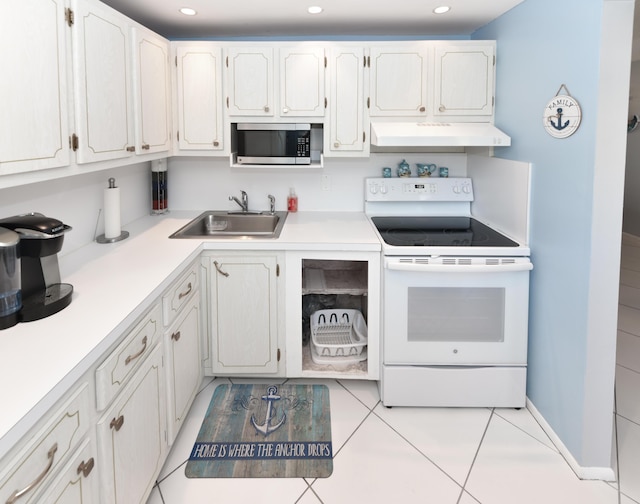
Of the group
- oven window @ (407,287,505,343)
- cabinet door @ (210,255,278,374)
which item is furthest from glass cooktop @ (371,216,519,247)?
cabinet door @ (210,255,278,374)

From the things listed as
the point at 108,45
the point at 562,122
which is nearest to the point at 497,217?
the point at 562,122

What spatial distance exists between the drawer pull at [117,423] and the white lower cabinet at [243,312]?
124 cm

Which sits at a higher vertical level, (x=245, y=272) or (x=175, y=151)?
(x=175, y=151)

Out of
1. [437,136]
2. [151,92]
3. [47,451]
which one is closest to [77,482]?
[47,451]

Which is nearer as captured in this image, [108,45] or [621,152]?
[621,152]

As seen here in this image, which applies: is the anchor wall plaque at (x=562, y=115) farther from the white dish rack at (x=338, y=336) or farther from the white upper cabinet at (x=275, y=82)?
the white dish rack at (x=338, y=336)

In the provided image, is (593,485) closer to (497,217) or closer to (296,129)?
(497,217)

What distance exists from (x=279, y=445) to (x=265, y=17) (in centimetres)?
238

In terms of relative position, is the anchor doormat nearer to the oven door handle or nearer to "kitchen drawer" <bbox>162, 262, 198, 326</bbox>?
"kitchen drawer" <bbox>162, 262, 198, 326</bbox>

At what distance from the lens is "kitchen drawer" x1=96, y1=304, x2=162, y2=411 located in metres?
1.47

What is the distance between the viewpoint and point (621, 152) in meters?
2.01

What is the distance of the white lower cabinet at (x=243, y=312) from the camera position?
9.14ft

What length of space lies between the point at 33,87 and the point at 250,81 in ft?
5.60

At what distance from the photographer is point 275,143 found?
3232 millimetres
